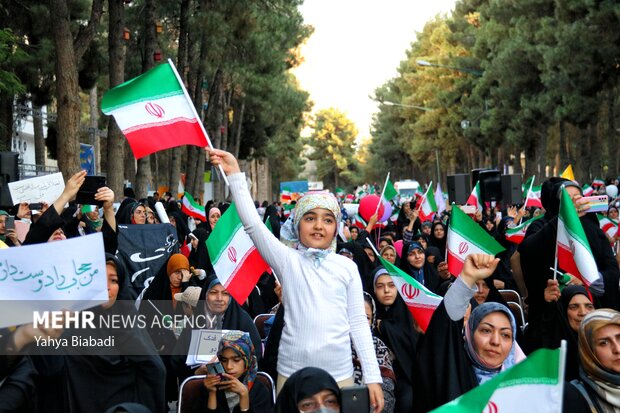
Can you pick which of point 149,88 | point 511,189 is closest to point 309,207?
point 149,88

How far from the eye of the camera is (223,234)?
7.55 meters

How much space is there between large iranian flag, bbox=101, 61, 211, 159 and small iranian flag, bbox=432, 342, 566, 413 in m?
4.08

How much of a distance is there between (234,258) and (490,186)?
8968 millimetres

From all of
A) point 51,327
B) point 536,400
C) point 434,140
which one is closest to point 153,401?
point 51,327

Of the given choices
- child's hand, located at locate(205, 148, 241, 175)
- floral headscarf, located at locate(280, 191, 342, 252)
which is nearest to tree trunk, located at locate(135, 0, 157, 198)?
child's hand, located at locate(205, 148, 241, 175)

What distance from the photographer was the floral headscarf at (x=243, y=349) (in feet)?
17.7

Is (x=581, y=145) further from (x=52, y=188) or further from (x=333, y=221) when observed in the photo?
(x=333, y=221)

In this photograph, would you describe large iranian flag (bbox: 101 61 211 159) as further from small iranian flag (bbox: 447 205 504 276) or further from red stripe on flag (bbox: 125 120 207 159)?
Result: small iranian flag (bbox: 447 205 504 276)

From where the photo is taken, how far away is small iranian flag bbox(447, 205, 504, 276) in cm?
851

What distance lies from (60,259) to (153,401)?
44.3 inches

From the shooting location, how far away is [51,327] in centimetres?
460

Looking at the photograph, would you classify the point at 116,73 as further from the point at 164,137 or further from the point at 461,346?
the point at 461,346

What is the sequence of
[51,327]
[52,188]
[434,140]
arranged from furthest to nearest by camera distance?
[434,140]
[52,188]
[51,327]

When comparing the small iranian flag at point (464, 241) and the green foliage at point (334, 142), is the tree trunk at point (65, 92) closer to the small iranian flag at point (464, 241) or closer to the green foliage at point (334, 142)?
the small iranian flag at point (464, 241)
